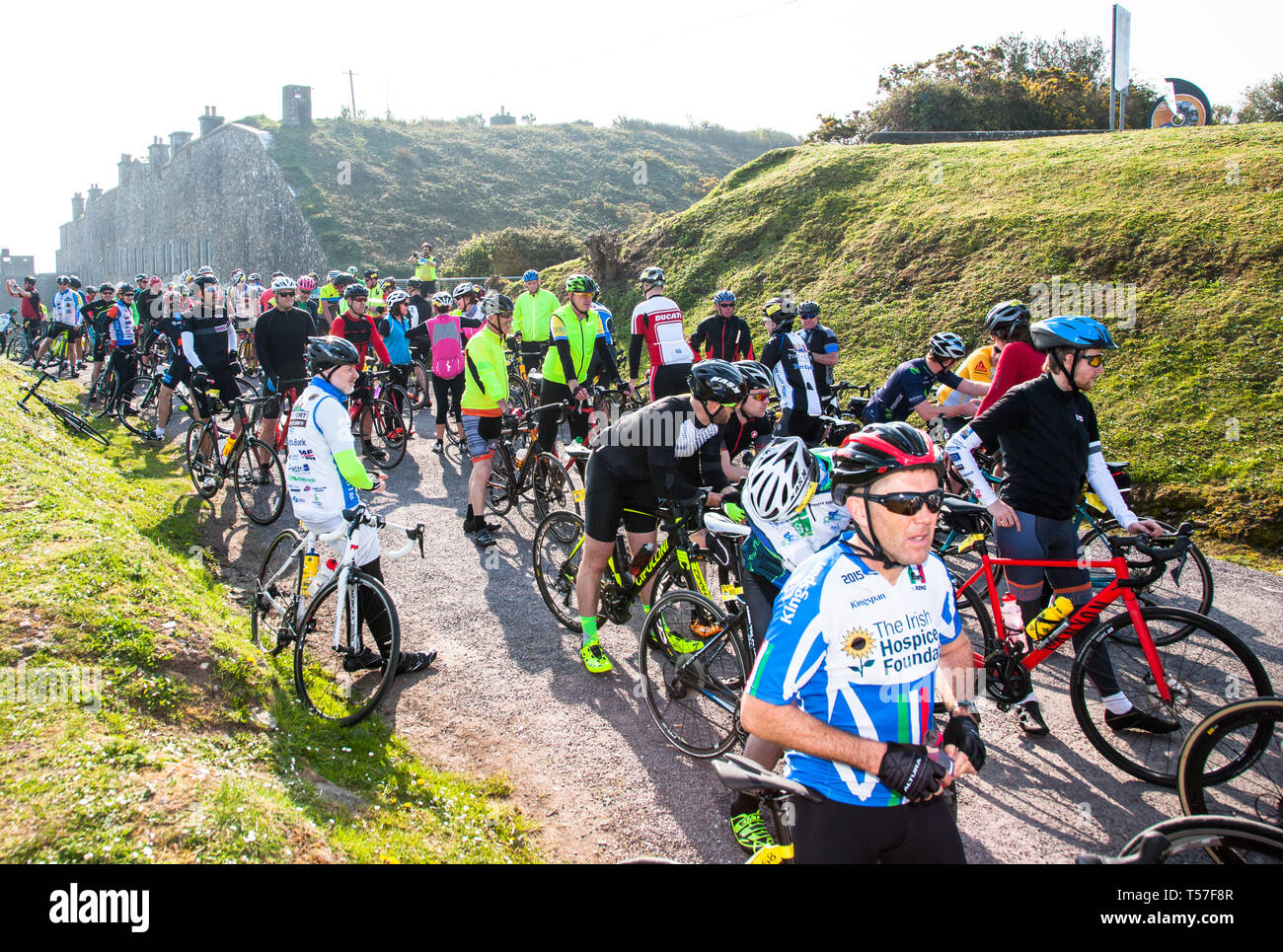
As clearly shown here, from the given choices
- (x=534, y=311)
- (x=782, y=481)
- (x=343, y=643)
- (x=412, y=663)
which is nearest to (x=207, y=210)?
(x=534, y=311)

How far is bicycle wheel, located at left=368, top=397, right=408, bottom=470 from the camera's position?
37.7 feet

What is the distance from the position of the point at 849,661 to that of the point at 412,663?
14.0 ft

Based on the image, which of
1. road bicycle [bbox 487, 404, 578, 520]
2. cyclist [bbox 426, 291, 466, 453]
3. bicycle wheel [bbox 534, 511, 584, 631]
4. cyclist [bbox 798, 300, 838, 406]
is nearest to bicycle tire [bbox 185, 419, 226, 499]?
cyclist [bbox 426, 291, 466, 453]

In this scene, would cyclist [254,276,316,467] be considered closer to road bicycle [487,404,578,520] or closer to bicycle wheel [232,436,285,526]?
bicycle wheel [232,436,285,526]

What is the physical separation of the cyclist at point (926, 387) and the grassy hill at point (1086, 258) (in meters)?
3.03

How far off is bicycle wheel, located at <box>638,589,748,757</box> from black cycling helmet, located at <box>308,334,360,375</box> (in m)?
2.72

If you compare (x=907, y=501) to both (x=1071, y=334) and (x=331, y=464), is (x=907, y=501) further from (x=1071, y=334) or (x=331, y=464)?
(x=331, y=464)

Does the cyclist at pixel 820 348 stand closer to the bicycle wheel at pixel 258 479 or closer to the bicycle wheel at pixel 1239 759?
the bicycle wheel at pixel 1239 759

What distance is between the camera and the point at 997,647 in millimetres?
4844

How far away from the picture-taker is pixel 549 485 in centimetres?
891

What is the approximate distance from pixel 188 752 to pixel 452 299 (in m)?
10.4
